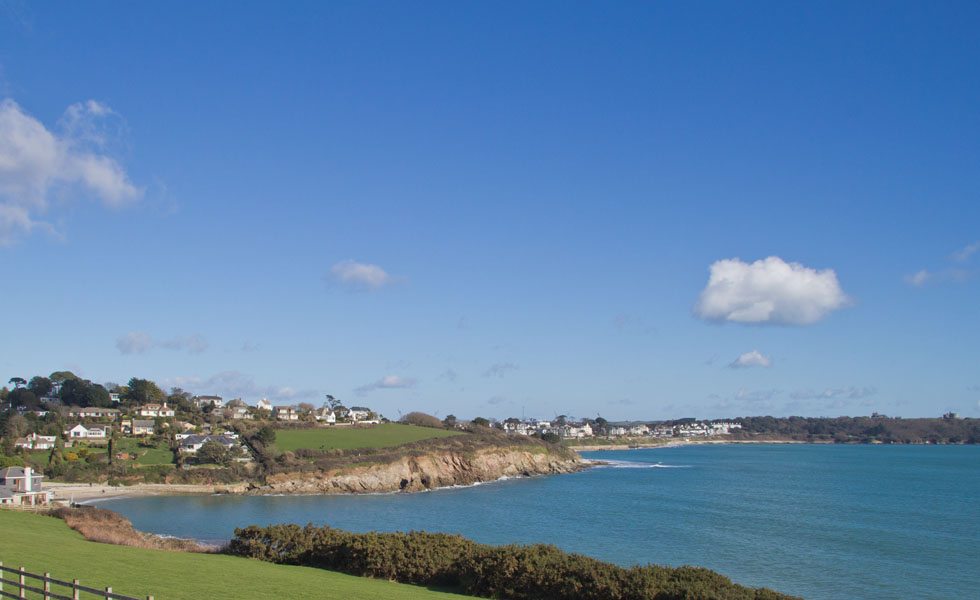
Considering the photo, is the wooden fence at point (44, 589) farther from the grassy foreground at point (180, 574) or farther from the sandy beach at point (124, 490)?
the sandy beach at point (124, 490)

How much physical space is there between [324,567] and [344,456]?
6247cm

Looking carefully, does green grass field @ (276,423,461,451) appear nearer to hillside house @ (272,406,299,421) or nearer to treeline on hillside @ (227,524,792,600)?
hillside house @ (272,406,299,421)

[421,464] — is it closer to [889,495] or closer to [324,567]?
[889,495]

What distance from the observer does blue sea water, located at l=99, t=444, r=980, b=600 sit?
3412 centimetres

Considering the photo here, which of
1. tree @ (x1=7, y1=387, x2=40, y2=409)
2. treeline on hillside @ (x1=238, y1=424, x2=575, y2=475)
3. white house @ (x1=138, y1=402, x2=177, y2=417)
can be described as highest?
tree @ (x1=7, y1=387, x2=40, y2=409)

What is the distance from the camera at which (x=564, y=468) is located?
359 feet

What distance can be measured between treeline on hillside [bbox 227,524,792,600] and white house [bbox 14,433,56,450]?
71374mm

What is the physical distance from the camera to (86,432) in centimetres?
9462

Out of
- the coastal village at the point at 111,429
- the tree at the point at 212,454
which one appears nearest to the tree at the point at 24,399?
the coastal village at the point at 111,429

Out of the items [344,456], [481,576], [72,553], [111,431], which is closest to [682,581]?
[481,576]

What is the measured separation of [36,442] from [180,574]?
81137 mm

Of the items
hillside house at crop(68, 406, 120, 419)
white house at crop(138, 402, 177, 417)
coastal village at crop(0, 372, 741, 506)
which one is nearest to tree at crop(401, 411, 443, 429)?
coastal village at crop(0, 372, 741, 506)

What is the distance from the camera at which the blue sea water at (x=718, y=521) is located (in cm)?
3412

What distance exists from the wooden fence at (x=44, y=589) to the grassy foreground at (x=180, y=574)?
5.56 feet
